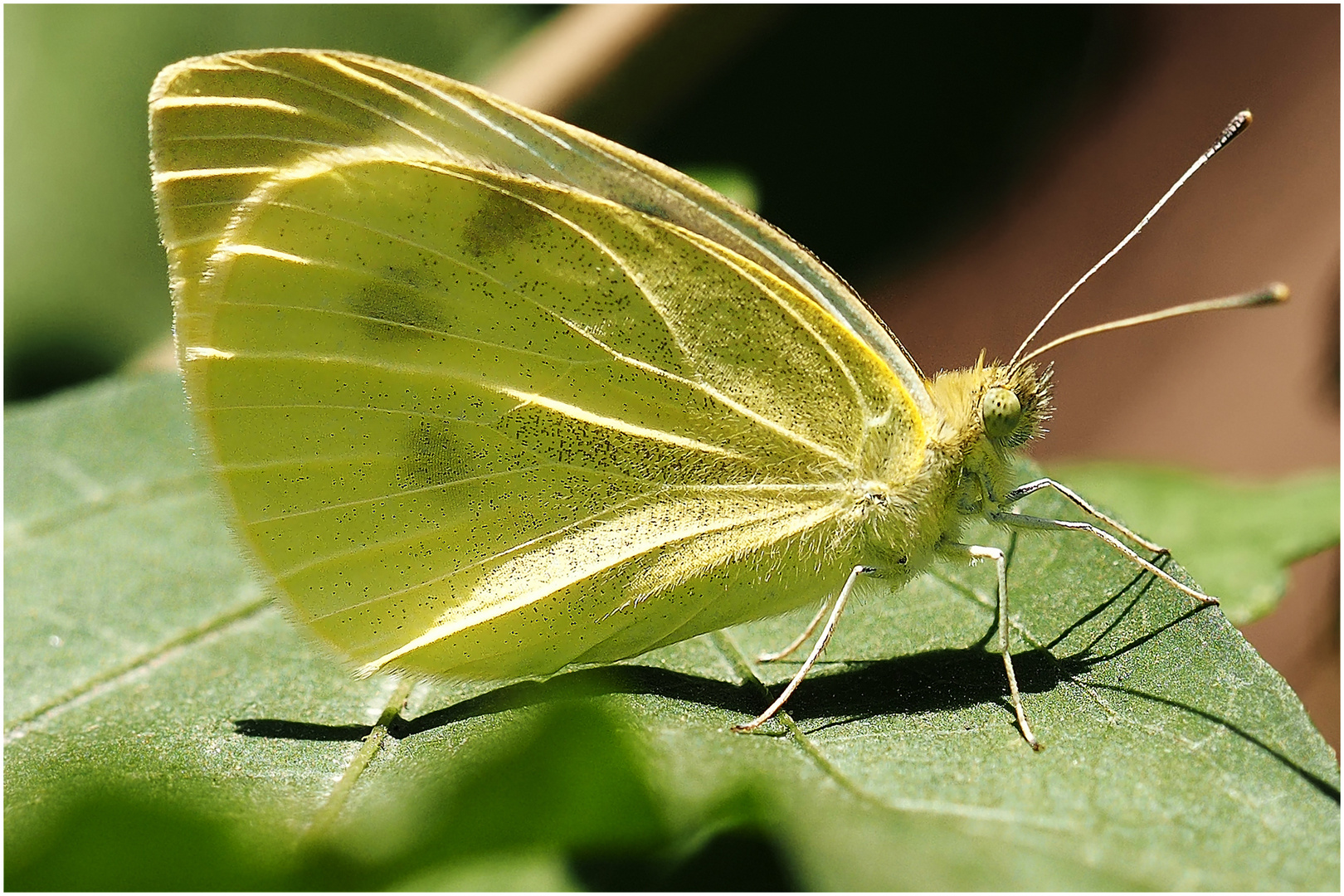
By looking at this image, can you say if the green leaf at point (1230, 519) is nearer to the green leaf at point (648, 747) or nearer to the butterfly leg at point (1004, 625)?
the green leaf at point (648, 747)

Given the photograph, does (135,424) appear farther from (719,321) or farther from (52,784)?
(719,321)

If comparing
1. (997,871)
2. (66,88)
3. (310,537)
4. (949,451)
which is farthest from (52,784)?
(66,88)

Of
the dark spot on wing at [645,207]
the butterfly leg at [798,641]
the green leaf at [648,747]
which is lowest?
the green leaf at [648,747]

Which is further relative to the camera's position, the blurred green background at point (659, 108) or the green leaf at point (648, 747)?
the blurred green background at point (659, 108)

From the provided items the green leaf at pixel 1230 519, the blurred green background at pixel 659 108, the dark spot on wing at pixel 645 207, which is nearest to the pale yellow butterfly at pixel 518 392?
the dark spot on wing at pixel 645 207

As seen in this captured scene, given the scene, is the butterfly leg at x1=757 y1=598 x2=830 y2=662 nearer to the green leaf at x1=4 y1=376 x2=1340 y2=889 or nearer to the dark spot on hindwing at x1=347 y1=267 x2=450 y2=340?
the green leaf at x1=4 y1=376 x2=1340 y2=889

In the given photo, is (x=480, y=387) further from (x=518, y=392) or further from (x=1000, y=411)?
(x=1000, y=411)

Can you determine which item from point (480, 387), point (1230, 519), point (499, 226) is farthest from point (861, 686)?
point (1230, 519)
